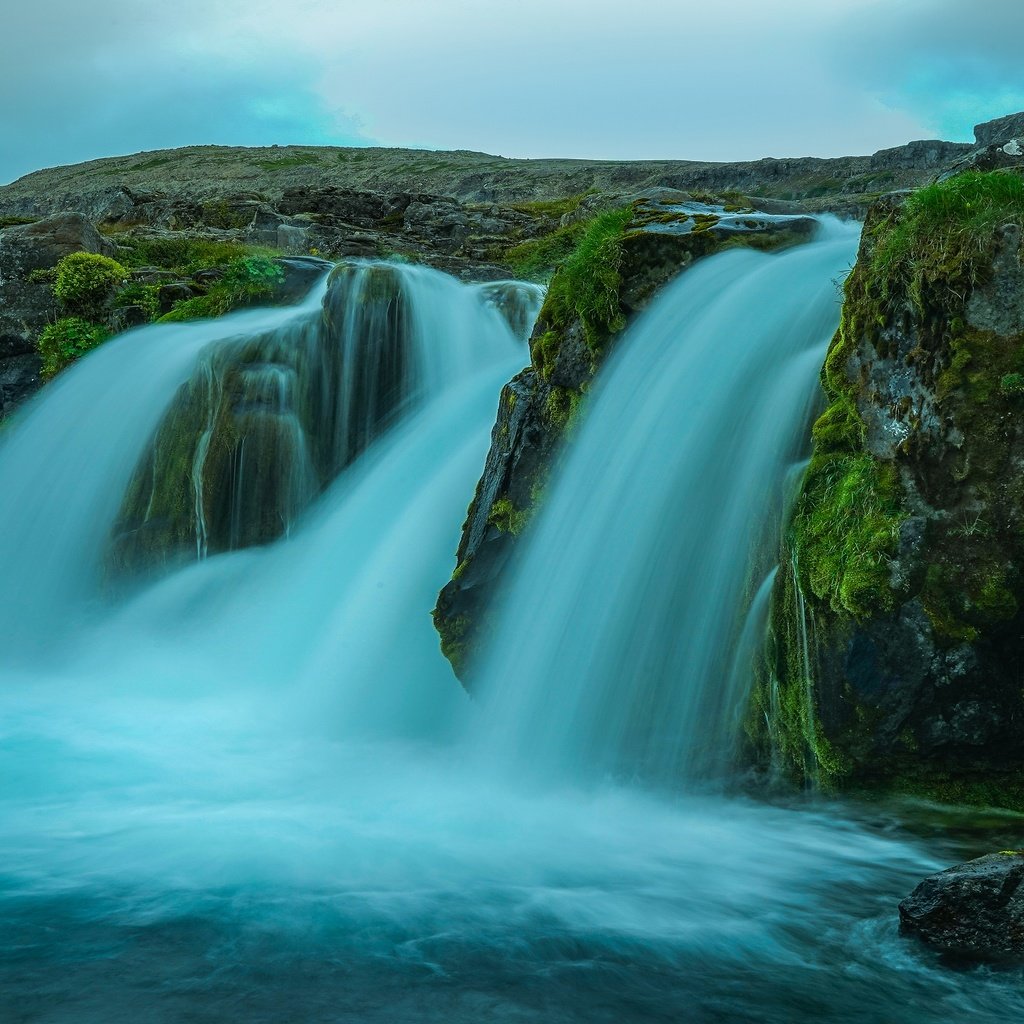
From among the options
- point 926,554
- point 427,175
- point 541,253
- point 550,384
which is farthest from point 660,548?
point 427,175

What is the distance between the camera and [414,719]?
7266mm

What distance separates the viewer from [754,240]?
345 inches

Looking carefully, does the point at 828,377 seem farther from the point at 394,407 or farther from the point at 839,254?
the point at 394,407

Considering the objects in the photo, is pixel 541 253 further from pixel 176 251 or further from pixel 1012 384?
pixel 1012 384

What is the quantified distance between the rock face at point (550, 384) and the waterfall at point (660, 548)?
0.17m

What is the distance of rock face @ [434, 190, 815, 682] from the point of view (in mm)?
7188

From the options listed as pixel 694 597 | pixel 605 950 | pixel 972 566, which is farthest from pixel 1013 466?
pixel 605 950

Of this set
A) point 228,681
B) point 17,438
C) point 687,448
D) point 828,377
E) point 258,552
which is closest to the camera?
point 828,377

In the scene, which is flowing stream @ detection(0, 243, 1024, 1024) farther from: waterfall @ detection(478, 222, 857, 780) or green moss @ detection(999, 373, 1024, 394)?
green moss @ detection(999, 373, 1024, 394)

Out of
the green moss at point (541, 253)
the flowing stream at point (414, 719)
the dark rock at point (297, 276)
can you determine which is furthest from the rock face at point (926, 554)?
the green moss at point (541, 253)

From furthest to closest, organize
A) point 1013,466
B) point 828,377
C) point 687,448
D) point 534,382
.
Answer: point 534,382, point 687,448, point 828,377, point 1013,466

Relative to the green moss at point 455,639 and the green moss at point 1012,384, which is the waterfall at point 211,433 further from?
the green moss at point 1012,384

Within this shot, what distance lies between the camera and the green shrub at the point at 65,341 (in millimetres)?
14281

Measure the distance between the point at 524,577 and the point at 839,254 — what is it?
398 cm
